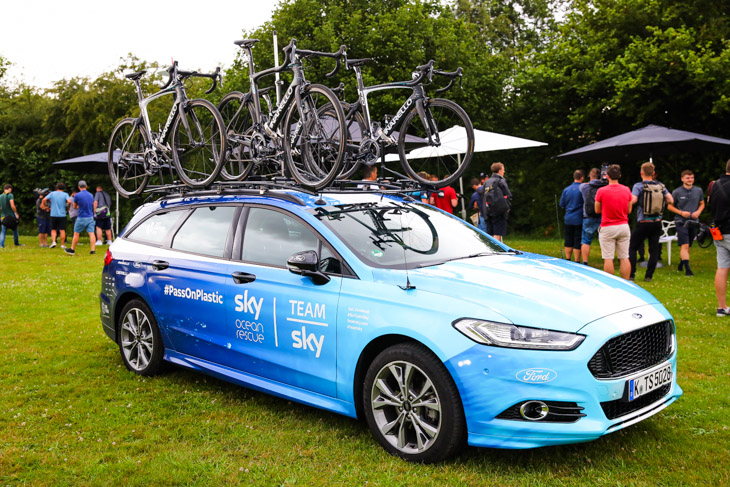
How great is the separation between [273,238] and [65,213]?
15220 mm

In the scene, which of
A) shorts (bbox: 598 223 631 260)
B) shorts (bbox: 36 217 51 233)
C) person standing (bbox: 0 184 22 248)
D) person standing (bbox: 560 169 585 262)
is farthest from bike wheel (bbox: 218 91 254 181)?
person standing (bbox: 0 184 22 248)

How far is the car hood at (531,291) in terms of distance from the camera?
3561mm

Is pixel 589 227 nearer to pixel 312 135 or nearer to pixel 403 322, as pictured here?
pixel 312 135

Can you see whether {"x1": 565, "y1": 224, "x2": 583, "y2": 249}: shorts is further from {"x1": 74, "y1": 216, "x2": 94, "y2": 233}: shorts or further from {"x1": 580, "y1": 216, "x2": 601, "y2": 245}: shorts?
{"x1": 74, "y1": 216, "x2": 94, "y2": 233}: shorts

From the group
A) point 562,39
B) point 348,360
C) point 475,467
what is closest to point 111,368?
point 348,360

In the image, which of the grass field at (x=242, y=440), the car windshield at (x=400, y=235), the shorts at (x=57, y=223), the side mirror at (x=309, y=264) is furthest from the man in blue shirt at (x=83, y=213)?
the side mirror at (x=309, y=264)

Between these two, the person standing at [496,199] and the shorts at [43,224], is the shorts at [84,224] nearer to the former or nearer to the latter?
the shorts at [43,224]

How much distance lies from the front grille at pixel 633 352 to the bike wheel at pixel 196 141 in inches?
167

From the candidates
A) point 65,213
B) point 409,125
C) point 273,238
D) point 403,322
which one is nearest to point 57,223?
point 65,213

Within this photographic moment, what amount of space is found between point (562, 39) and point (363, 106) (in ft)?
59.3

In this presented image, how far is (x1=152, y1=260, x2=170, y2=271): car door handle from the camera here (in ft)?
18.1

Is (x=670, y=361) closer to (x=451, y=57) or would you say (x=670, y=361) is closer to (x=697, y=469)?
(x=697, y=469)

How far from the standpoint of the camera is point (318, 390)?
4.30 m

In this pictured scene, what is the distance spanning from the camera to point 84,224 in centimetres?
1691
